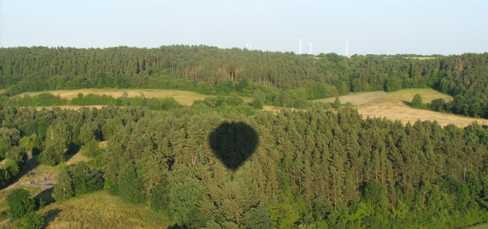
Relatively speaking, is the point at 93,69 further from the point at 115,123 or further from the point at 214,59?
the point at 115,123

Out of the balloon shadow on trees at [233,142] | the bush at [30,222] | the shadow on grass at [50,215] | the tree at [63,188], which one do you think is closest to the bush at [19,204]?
the shadow on grass at [50,215]

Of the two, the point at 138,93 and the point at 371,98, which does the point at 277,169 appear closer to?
the point at 138,93

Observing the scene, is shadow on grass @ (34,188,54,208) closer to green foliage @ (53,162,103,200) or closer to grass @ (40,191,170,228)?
grass @ (40,191,170,228)

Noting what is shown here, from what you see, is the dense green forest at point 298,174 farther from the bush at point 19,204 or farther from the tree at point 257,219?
the bush at point 19,204

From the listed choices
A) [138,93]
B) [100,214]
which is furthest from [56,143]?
[138,93]

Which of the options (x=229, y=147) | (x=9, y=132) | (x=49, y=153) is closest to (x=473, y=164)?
(x=229, y=147)

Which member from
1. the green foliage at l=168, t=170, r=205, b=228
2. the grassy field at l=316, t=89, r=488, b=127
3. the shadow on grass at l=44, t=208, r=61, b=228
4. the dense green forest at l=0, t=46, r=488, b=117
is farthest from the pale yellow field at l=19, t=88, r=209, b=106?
the green foliage at l=168, t=170, r=205, b=228
